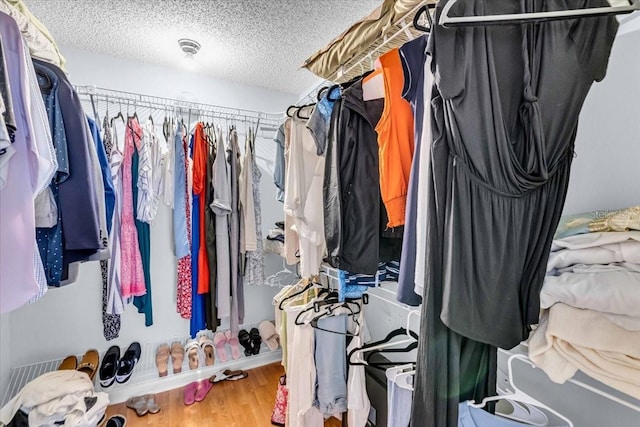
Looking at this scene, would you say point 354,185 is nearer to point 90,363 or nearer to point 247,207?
point 247,207

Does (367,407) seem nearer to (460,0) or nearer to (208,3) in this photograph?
(460,0)

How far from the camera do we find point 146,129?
→ 5.44 ft

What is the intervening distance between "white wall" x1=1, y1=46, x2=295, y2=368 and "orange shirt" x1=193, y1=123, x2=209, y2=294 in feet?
1.49

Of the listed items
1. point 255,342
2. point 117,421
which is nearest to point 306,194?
point 255,342

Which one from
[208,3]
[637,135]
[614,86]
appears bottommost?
[637,135]

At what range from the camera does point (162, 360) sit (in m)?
1.88

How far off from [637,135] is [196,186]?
75.8 inches

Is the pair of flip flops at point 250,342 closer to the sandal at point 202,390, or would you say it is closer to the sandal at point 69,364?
the sandal at point 202,390

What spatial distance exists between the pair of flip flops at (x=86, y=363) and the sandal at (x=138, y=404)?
0.30m

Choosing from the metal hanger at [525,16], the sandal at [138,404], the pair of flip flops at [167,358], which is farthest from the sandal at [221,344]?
the metal hanger at [525,16]

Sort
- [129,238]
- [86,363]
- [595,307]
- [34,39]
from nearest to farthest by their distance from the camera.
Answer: [595,307], [34,39], [129,238], [86,363]

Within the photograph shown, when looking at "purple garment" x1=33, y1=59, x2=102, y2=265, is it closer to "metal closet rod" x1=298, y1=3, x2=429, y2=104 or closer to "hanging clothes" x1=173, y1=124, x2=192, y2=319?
"hanging clothes" x1=173, y1=124, x2=192, y2=319

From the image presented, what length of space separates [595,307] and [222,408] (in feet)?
6.60

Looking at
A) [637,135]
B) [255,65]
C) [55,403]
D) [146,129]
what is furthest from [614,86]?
[55,403]
